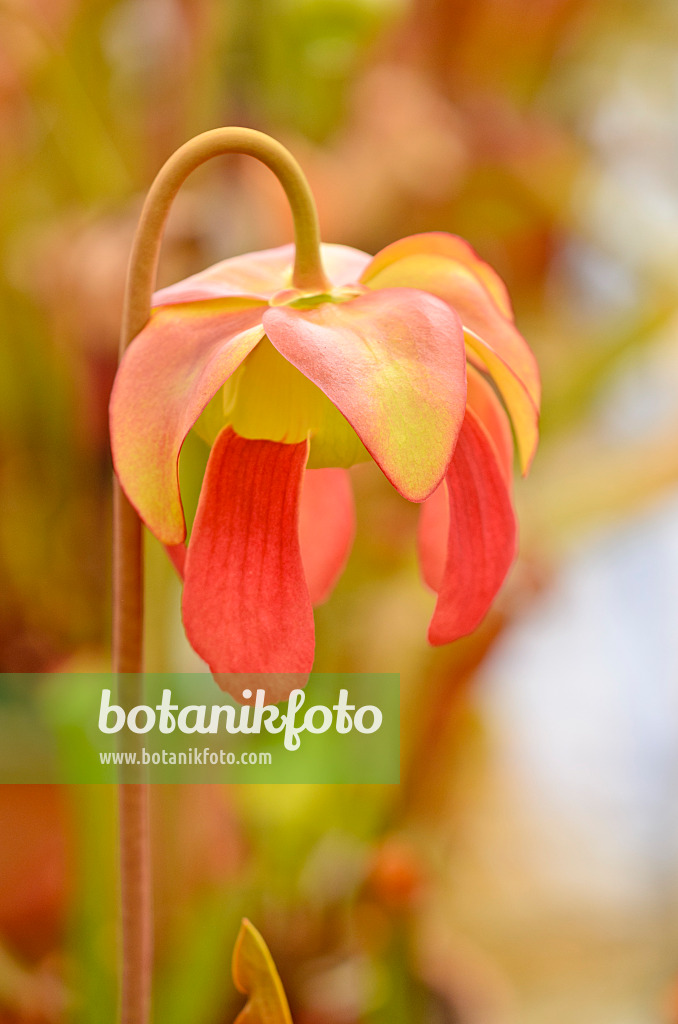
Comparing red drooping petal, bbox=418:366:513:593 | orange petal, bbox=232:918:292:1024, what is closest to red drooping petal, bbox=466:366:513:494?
red drooping petal, bbox=418:366:513:593

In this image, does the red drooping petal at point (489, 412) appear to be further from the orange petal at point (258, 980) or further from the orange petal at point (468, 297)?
the orange petal at point (258, 980)

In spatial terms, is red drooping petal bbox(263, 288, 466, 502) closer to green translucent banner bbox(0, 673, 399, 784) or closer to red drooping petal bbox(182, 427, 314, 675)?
red drooping petal bbox(182, 427, 314, 675)

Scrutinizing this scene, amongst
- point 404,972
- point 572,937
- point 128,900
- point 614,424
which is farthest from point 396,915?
point 614,424

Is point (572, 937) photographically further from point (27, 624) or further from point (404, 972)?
point (27, 624)

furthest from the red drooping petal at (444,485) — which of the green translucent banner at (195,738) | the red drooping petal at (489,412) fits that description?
the green translucent banner at (195,738)

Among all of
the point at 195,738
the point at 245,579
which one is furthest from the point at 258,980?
the point at 195,738

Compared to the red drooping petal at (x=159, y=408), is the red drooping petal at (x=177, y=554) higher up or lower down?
lower down

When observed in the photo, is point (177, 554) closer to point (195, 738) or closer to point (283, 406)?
point (283, 406)

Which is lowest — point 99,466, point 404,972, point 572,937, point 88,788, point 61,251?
point 572,937
